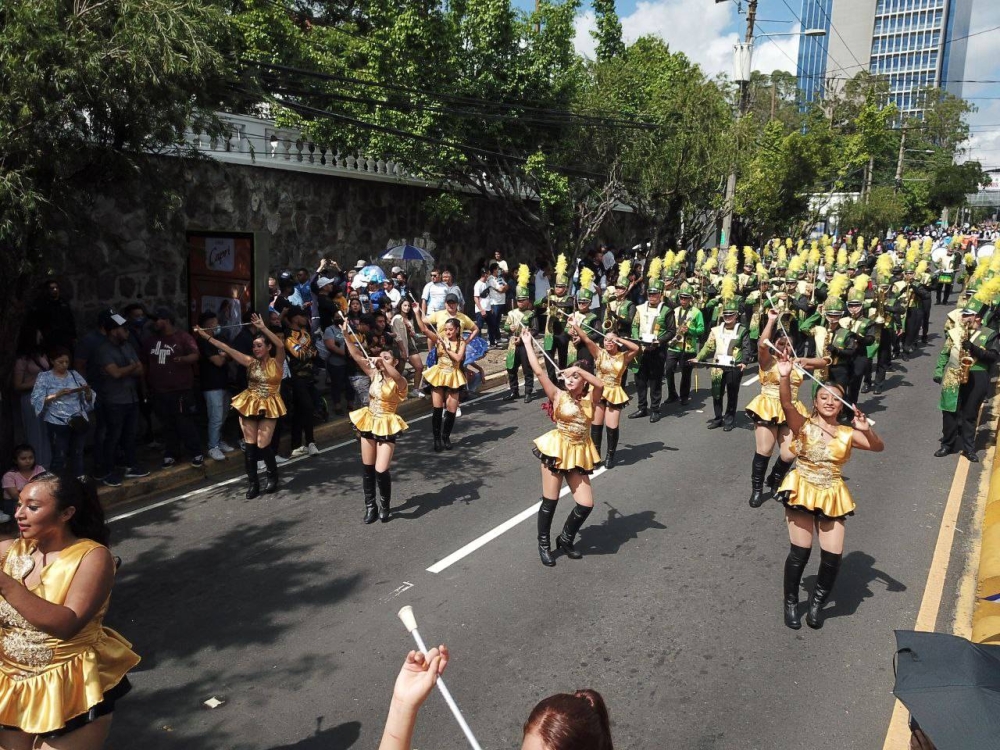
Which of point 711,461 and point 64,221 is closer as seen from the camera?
point 64,221

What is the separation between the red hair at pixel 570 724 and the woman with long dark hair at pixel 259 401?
637 cm

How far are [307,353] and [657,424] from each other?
5.04 metres

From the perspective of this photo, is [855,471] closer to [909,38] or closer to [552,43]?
[552,43]

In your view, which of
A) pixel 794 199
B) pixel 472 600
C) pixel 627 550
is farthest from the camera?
pixel 794 199

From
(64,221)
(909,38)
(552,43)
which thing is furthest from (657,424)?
(909,38)

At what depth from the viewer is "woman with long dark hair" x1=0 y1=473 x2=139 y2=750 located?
337 cm

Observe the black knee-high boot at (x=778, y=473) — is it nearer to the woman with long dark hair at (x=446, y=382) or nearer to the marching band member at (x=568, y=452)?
the marching band member at (x=568, y=452)

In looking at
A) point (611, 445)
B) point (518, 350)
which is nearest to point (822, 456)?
point (611, 445)

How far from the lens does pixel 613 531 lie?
775 centimetres

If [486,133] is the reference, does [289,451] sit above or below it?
below

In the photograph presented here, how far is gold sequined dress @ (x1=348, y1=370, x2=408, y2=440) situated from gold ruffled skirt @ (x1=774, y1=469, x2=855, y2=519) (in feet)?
11.7

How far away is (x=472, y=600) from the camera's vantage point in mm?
6312

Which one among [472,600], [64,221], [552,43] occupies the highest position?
[552,43]

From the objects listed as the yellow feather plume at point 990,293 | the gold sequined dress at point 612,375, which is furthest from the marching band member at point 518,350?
the yellow feather plume at point 990,293
